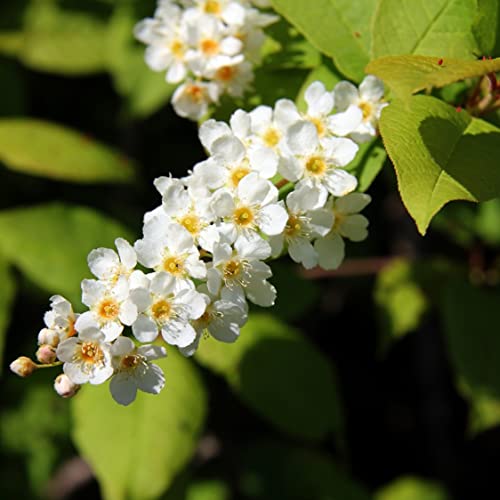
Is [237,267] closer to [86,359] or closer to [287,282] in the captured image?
[86,359]

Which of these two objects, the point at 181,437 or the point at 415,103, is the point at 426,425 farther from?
the point at 415,103

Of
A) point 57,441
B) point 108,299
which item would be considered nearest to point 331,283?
point 57,441

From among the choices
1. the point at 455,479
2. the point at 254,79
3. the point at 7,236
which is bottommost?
the point at 455,479

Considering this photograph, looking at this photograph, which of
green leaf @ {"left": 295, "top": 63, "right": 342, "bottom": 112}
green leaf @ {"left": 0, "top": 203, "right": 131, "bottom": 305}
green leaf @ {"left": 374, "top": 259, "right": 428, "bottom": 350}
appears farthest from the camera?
green leaf @ {"left": 374, "top": 259, "right": 428, "bottom": 350}

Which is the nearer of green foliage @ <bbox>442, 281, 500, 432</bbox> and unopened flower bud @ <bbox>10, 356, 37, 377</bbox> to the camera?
unopened flower bud @ <bbox>10, 356, 37, 377</bbox>

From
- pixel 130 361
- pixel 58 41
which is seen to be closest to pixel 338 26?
pixel 130 361

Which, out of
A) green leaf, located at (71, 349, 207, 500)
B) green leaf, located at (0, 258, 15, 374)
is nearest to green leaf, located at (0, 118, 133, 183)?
green leaf, located at (0, 258, 15, 374)

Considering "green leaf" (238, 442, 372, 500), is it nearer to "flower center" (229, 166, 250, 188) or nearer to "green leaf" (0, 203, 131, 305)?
"green leaf" (0, 203, 131, 305)

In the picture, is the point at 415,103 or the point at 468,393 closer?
the point at 415,103
